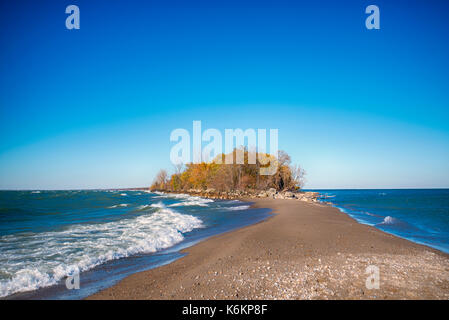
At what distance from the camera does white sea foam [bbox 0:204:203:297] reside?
618 cm

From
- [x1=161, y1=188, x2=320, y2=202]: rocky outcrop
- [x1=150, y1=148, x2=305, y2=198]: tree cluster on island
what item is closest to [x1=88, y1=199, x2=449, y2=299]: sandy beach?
[x1=161, y1=188, x2=320, y2=202]: rocky outcrop

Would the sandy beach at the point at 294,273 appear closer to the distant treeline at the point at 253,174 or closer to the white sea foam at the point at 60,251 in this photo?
the white sea foam at the point at 60,251

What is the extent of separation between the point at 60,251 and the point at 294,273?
9045 mm

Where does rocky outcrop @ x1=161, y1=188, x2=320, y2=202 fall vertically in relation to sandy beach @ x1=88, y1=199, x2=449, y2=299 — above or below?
below

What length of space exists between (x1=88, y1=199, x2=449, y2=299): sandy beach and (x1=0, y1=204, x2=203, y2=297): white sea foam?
2.30m

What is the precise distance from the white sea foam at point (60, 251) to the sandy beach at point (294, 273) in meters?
2.30

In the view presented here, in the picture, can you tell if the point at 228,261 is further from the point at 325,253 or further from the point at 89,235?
the point at 89,235

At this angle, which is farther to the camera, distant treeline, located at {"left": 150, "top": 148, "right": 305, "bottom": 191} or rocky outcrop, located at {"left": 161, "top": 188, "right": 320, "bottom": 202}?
distant treeline, located at {"left": 150, "top": 148, "right": 305, "bottom": 191}

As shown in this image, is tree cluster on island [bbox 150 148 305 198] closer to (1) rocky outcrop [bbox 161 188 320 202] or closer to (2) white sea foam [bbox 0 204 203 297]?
(1) rocky outcrop [bbox 161 188 320 202]

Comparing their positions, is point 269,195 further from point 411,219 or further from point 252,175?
point 411,219

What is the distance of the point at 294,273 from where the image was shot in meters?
5.38

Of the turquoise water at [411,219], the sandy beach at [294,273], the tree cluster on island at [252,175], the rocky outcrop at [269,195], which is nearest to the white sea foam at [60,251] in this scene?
the sandy beach at [294,273]

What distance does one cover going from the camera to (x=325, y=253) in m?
7.27
